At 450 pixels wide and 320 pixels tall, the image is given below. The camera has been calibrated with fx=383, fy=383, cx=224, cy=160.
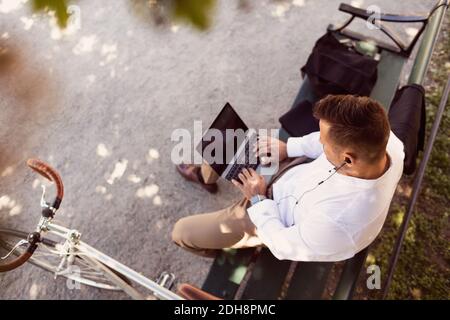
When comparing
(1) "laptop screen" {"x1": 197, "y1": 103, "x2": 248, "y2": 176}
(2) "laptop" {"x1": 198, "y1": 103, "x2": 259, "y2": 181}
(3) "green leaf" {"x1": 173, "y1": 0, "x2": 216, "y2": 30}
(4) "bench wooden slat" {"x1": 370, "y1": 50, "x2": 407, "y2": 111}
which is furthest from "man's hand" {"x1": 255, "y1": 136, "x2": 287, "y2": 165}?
(3) "green leaf" {"x1": 173, "y1": 0, "x2": 216, "y2": 30}

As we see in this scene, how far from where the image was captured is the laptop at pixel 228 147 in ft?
8.64

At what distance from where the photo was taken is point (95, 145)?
11.9ft

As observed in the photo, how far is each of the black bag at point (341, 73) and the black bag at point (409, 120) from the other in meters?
0.30

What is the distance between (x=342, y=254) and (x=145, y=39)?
337 cm

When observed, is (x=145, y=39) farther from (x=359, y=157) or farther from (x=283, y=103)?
(x=359, y=157)

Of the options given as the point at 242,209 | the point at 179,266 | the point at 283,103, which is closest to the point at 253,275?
the point at 242,209

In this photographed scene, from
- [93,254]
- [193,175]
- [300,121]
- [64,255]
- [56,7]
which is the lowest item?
[193,175]

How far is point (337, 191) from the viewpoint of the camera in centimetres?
185

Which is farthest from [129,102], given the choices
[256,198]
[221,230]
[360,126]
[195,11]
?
[360,126]

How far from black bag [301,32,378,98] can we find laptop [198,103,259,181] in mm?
766

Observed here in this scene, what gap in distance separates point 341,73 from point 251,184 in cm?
126

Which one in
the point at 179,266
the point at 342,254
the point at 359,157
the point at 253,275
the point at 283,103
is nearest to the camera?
the point at 359,157

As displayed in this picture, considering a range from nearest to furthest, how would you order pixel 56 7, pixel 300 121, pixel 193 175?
pixel 300 121 → pixel 193 175 → pixel 56 7

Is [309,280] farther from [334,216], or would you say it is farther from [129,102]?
[129,102]
